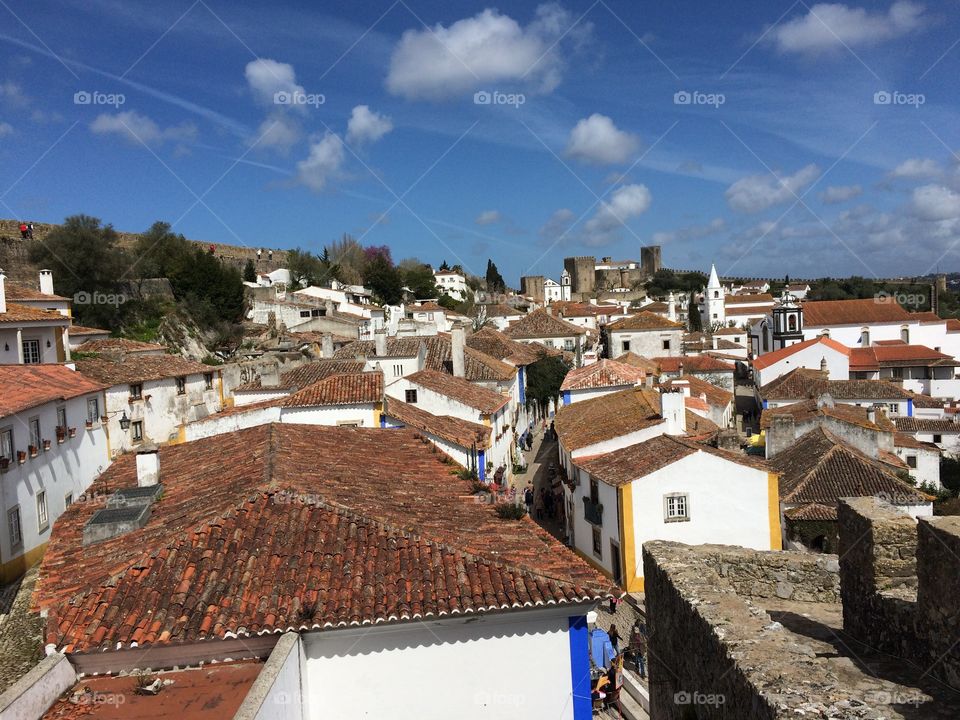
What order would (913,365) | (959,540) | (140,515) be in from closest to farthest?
(959,540) → (140,515) → (913,365)

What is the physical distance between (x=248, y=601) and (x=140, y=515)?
3475 millimetres

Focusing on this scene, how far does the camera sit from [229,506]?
8.40m

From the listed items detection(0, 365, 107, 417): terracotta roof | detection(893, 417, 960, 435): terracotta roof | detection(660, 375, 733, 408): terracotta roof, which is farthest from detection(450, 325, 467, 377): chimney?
detection(893, 417, 960, 435): terracotta roof

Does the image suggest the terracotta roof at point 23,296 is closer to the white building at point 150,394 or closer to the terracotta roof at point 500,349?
the white building at point 150,394

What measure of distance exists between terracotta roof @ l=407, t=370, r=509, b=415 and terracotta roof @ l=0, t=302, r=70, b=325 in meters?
12.3

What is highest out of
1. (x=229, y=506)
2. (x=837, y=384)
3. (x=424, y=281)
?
(x=424, y=281)

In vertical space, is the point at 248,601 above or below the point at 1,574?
above

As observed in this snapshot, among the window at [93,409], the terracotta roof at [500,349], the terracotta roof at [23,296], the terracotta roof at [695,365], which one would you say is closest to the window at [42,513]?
the window at [93,409]

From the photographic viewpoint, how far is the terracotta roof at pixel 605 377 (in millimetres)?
30672

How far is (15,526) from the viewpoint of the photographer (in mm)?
14641

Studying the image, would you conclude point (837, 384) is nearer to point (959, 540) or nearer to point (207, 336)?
point (207, 336)

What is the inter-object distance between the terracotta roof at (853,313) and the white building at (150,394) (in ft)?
181

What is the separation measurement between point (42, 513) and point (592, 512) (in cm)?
1324

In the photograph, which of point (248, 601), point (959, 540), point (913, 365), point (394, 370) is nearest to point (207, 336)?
point (394, 370)
